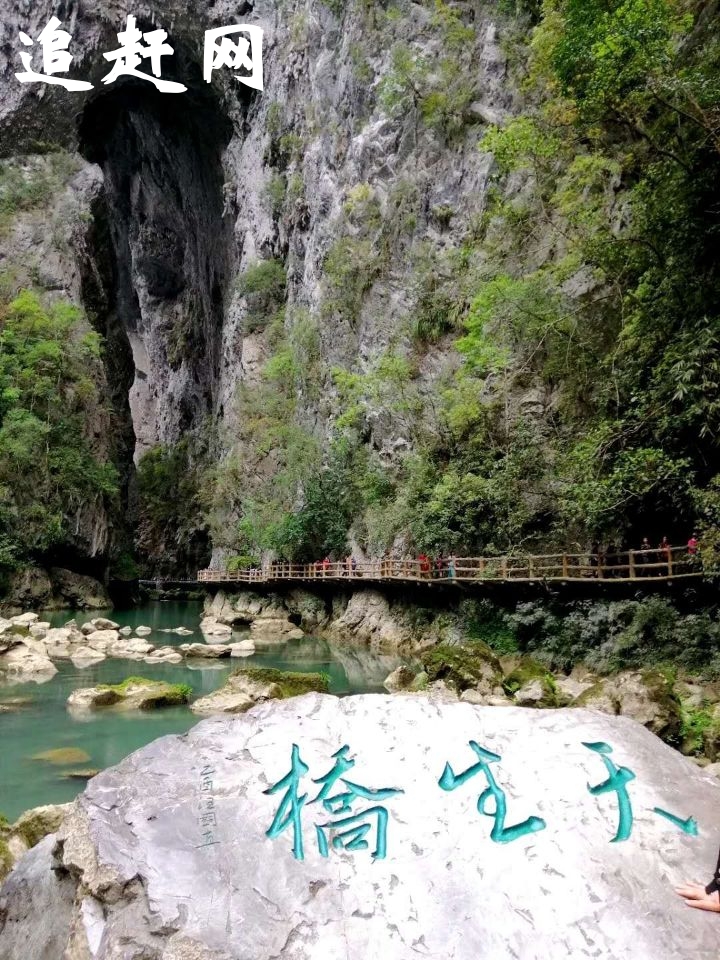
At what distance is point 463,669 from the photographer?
8398 mm

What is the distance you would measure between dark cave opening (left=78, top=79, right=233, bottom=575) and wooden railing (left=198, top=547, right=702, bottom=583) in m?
17.8

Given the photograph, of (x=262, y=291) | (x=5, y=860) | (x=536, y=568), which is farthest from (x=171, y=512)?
(x=5, y=860)

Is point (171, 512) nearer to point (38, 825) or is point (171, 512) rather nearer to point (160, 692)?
point (160, 692)

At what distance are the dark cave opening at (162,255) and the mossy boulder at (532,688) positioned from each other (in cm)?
2550

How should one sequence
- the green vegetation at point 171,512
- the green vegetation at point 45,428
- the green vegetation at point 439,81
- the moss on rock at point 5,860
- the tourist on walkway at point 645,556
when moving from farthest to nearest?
the green vegetation at point 171,512 → the green vegetation at point 45,428 → the green vegetation at point 439,81 → the tourist on walkway at point 645,556 → the moss on rock at point 5,860

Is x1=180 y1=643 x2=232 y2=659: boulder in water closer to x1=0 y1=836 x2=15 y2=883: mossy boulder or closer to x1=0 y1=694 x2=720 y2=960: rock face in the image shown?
x1=0 y1=836 x2=15 y2=883: mossy boulder

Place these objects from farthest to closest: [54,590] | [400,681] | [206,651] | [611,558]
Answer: [54,590], [206,651], [611,558], [400,681]

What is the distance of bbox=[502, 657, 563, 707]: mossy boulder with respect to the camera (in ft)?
25.0

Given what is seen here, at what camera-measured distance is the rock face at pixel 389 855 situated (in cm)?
221

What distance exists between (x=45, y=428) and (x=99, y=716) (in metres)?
17.8

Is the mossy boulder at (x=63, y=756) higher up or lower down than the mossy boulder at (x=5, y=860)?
lower down

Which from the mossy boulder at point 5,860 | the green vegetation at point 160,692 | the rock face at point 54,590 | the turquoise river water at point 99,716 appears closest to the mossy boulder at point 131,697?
the green vegetation at point 160,692

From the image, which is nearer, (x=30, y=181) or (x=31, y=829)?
(x=31, y=829)

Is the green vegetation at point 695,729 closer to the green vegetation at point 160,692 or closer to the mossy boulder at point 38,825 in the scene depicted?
the mossy boulder at point 38,825
